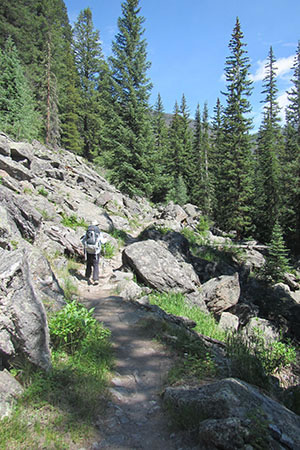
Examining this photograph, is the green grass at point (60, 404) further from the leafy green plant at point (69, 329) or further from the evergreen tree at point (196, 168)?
the evergreen tree at point (196, 168)

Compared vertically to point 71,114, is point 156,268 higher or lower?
lower

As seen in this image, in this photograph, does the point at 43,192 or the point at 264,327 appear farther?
the point at 43,192

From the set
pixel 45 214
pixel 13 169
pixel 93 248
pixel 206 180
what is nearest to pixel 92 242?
pixel 93 248

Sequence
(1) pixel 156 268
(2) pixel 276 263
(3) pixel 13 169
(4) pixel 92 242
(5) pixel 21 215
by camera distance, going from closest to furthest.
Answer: (5) pixel 21 215 → (4) pixel 92 242 → (1) pixel 156 268 → (3) pixel 13 169 → (2) pixel 276 263

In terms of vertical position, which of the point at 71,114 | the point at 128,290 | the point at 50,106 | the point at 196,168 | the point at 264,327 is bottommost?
the point at 264,327

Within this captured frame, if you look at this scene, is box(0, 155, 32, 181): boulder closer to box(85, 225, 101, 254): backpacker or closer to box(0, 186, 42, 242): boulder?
box(0, 186, 42, 242): boulder

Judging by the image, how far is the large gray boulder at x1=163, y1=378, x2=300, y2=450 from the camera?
8.13 feet

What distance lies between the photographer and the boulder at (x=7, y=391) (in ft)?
8.95

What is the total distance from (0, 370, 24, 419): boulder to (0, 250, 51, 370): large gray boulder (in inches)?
9.1

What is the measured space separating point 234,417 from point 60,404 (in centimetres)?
183

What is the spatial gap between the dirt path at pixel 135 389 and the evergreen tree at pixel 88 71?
117 ft

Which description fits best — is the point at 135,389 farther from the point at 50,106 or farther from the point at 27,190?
the point at 50,106

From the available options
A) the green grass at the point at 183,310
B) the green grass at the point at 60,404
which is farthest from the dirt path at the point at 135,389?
the green grass at the point at 183,310

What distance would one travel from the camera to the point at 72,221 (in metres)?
13.0
